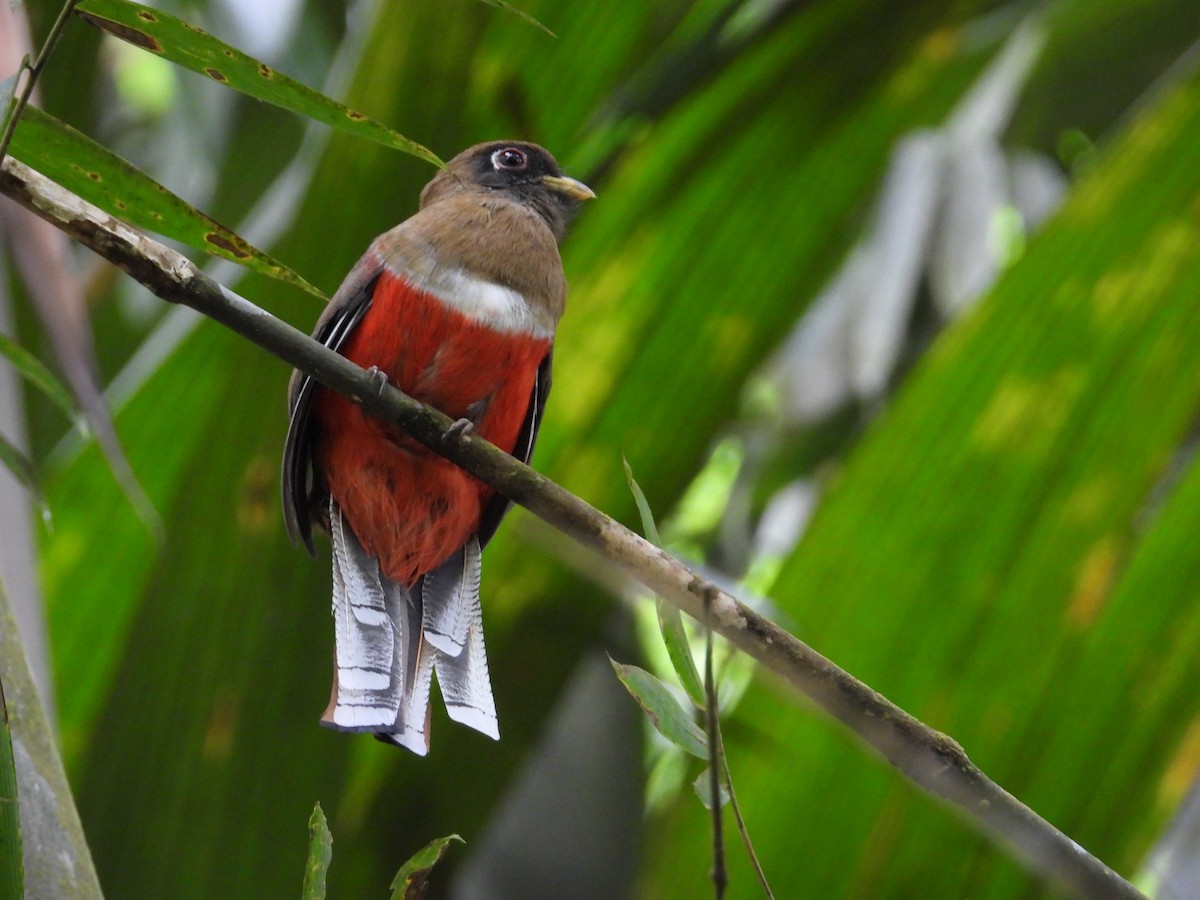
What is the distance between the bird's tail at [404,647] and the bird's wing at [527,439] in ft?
0.16

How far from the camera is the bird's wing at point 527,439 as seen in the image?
9.44 feet

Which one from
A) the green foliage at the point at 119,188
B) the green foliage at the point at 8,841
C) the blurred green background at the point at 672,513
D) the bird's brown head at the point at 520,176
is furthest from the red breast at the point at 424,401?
the green foliage at the point at 8,841

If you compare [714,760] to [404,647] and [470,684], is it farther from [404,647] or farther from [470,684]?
[404,647]

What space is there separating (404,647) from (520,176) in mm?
1175

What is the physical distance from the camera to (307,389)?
8.50 ft

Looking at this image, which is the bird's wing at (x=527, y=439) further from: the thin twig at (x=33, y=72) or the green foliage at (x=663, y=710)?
the thin twig at (x=33, y=72)

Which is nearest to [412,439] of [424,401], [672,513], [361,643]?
[424,401]

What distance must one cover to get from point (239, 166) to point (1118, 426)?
110 inches

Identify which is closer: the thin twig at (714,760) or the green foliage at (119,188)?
the thin twig at (714,760)

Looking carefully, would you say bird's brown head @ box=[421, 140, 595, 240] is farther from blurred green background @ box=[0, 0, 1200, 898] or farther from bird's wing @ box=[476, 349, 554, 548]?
bird's wing @ box=[476, 349, 554, 548]

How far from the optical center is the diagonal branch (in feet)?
4.89

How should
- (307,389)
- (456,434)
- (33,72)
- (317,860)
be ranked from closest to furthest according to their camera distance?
(33,72)
(317,860)
(456,434)
(307,389)

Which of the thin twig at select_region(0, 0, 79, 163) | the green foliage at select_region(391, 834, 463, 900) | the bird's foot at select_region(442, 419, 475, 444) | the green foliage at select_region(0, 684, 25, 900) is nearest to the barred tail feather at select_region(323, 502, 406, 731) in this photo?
the bird's foot at select_region(442, 419, 475, 444)

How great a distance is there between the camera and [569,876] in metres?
3.26
